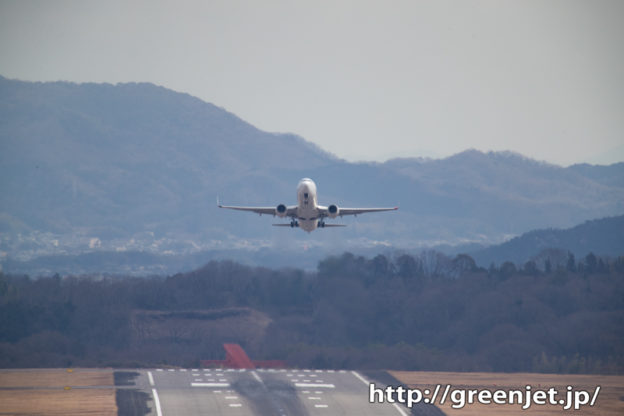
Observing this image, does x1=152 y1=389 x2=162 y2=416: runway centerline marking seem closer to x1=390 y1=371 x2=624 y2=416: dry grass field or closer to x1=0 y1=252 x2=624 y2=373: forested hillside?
x1=390 y1=371 x2=624 y2=416: dry grass field

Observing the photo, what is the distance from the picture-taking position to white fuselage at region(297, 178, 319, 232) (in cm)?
10112

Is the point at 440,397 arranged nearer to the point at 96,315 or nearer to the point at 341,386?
the point at 341,386

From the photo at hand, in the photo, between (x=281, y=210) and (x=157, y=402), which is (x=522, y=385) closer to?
(x=281, y=210)

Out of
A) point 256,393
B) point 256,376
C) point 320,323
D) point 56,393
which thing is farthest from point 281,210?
point 320,323

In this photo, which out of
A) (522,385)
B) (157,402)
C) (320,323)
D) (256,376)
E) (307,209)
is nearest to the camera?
(307,209)

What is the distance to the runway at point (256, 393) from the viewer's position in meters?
105

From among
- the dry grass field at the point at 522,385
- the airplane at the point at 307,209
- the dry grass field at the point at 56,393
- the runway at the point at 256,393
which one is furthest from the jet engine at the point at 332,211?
the dry grass field at the point at 56,393

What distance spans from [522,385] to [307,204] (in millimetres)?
44529

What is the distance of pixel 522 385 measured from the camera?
412 feet

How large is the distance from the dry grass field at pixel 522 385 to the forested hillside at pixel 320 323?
24.6 metres

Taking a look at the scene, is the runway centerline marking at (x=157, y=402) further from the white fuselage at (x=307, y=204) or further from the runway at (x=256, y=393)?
the white fuselage at (x=307, y=204)

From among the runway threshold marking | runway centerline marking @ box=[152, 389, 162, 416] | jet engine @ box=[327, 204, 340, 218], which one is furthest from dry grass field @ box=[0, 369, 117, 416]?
jet engine @ box=[327, 204, 340, 218]

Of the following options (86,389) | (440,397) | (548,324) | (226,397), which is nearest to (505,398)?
(440,397)

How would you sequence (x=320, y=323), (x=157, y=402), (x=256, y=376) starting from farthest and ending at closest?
(x=320, y=323), (x=256, y=376), (x=157, y=402)
